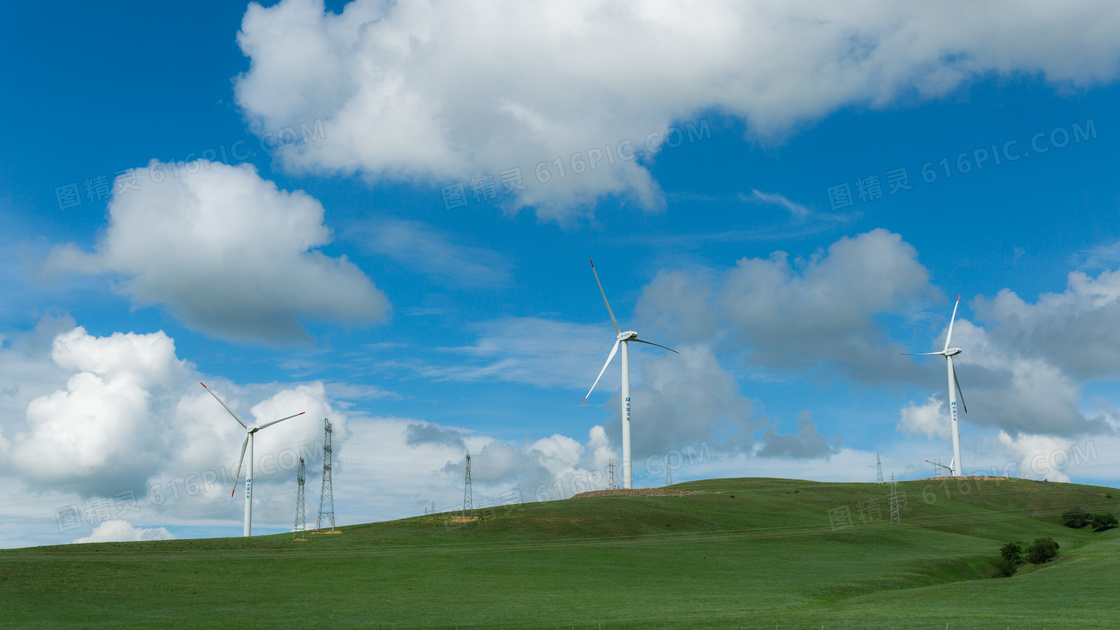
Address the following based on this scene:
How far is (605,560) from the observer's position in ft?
285

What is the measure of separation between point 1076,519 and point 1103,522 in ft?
13.4

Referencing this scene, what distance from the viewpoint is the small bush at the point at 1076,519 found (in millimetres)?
134875

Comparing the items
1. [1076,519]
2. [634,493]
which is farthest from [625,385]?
[1076,519]

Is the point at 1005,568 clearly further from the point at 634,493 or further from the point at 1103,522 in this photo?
the point at 634,493

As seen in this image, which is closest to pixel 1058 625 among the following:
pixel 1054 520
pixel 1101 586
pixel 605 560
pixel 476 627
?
pixel 1101 586

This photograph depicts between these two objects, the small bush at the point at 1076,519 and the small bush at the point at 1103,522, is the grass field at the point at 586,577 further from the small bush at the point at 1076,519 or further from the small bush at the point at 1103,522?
the small bush at the point at 1076,519

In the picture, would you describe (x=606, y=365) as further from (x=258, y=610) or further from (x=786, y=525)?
(x=258, y=610)

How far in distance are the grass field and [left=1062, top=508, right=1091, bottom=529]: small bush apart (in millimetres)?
6540

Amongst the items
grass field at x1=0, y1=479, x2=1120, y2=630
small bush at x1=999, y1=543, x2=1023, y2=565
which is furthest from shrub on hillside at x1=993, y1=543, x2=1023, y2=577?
grass field at x1=0, y1=479, x2=1120, y2=630

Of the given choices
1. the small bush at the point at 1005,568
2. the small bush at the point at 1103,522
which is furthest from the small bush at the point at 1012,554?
the small bush at the point at 1103,522

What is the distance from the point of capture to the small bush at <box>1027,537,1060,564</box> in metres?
94.0

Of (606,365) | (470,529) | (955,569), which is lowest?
(955,569)

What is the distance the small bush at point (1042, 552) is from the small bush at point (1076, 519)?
47.5m

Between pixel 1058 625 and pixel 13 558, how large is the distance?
291ft
